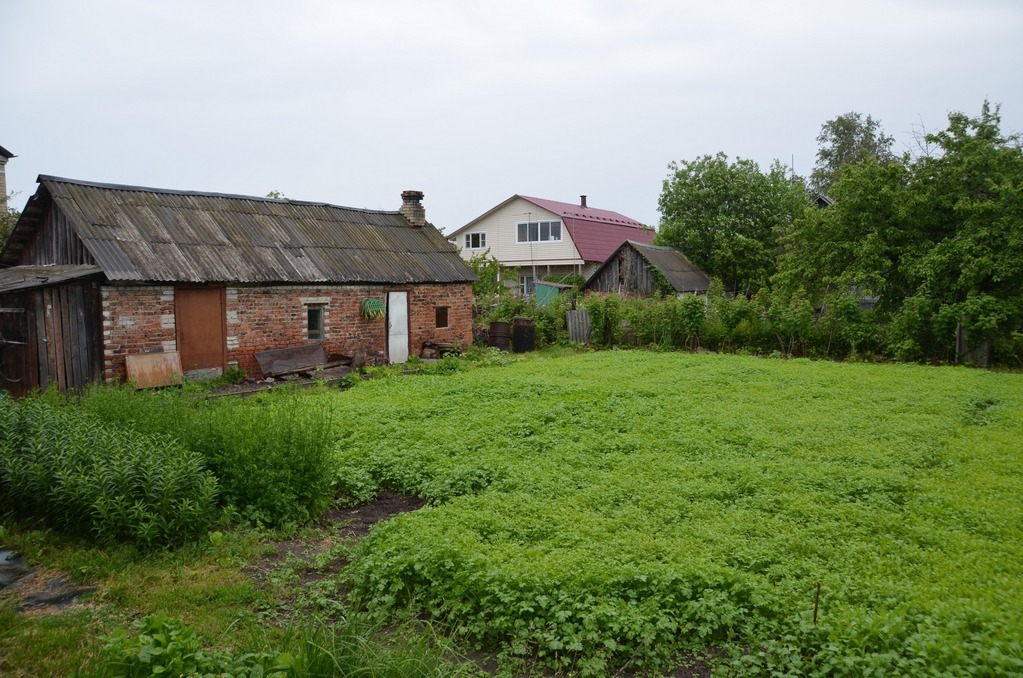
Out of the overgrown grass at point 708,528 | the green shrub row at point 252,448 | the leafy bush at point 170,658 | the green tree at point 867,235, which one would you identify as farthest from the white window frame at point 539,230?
the leafy bush at point 170,658

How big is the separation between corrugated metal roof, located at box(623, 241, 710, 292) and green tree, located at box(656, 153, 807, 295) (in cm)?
88

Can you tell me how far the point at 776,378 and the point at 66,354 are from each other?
46.6 ft

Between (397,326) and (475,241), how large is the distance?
844 inches

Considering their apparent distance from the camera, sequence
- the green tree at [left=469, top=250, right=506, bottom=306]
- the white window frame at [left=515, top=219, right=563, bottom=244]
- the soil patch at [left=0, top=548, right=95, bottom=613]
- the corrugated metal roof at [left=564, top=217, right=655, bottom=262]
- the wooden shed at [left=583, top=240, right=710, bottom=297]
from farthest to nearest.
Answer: the white window frame at [left=515, top=219, right=563, bottom=244] < the corrugated metal roof at [left=564, top=217, right=655, bottom=262] < the wooden shed at [left=583, top=240, right=710, bottom=297] < the green tree at [left=469, top=250, right=506, bottom=306] < the soil patch at [left=0, top=548, right=95, bottom=613]

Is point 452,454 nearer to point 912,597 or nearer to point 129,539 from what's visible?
point 129,539

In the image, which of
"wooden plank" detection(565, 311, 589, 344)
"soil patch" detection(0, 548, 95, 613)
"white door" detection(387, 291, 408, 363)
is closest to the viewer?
"soil patch" detection(0, 548, 95, 613)

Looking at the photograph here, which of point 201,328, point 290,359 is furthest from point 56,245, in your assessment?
point 290,359

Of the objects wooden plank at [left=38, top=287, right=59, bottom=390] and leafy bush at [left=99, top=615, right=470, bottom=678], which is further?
wooden plank at [left=38, top=287, right=59, bottom=390]

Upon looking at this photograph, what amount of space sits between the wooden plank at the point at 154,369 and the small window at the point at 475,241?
26.5 metres

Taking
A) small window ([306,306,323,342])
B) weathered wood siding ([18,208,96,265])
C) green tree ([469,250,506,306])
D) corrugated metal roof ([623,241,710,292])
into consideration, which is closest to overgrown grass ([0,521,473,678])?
weathered wood siding ([18,208,96,265])

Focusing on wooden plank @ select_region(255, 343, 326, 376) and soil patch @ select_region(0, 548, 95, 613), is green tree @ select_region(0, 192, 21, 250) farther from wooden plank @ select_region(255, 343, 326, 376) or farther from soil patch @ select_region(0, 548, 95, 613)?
soil patch @ select_region(0, 548, 95, 613)

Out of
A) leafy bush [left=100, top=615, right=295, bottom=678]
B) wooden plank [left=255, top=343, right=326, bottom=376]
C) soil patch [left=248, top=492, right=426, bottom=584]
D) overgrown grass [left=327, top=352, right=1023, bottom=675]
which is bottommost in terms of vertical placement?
soil patch [left=248, top=492, right=426, bottom=584]

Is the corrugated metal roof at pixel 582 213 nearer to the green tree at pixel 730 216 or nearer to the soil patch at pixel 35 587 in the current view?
the green tree at pixel 730 216

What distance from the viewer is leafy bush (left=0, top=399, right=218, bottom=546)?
239 inches
